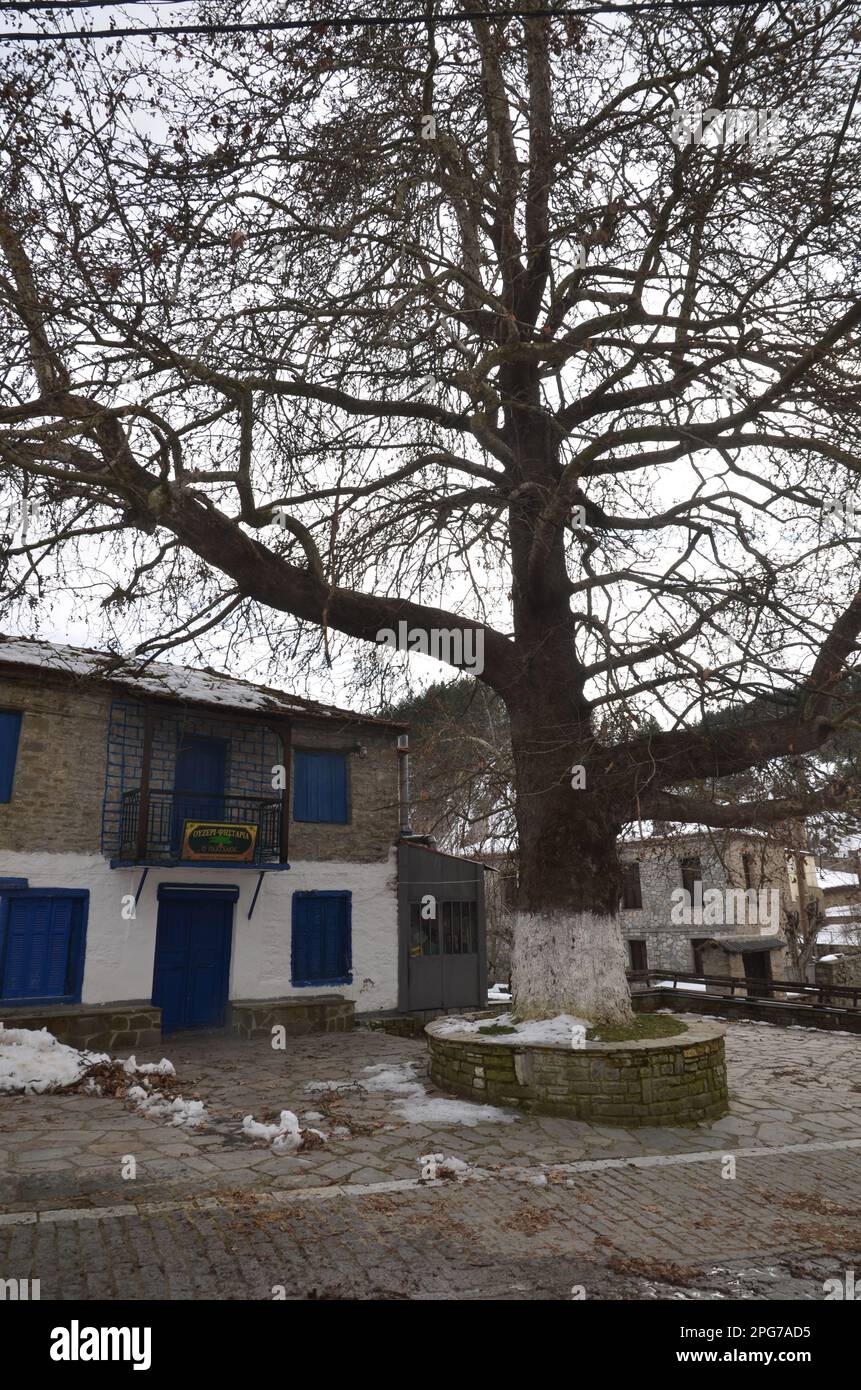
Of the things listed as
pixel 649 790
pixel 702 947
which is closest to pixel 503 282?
pixel 649 790

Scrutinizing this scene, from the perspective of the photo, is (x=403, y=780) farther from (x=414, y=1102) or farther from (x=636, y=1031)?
(x=636, y=1031)

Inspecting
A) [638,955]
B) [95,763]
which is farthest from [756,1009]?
[638,955]

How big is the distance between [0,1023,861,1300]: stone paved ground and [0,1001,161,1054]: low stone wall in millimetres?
3088

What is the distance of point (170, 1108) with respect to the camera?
311 inches

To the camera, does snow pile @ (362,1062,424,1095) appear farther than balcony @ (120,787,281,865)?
No

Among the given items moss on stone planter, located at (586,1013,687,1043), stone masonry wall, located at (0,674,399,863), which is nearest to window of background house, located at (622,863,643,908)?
stone masonry wall, located at (0,674,399,863)

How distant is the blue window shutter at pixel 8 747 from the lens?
491 inches

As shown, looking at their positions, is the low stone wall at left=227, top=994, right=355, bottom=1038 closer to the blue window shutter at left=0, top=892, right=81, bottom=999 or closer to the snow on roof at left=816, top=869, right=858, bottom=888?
the blue window shutter at left=0, top=892, right=81, bottom=999

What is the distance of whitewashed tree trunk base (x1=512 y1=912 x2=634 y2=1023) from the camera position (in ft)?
27.7

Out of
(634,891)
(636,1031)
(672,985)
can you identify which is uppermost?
(634,891)

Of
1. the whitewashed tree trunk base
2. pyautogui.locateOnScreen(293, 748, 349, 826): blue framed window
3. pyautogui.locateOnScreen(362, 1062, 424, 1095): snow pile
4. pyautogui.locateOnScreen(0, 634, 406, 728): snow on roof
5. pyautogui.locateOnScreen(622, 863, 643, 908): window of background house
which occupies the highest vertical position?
pyautogui.locateOnScreen(0, 634, 406, 728): snow on roof

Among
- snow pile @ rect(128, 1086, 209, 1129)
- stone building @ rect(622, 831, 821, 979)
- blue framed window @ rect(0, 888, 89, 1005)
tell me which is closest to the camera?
snow pile @ rect(128, 1086, 209, 1129)

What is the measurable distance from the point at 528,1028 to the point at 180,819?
824cm
